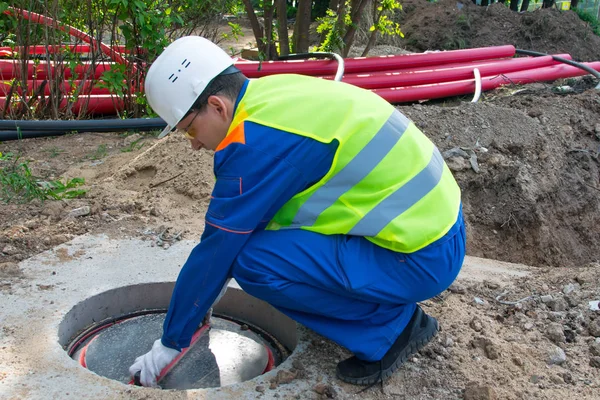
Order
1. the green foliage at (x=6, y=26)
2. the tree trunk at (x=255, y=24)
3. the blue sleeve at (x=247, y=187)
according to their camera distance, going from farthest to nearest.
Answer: the tree trunk at (x=255, y=24) → the green foliage at (x=6, y=26) → the blue sleeve at (x=247, y=187)

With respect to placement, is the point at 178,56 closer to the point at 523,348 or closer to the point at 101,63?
the point at 523,348

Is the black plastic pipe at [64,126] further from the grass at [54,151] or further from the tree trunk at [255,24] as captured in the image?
the tree trunk at [255,24]

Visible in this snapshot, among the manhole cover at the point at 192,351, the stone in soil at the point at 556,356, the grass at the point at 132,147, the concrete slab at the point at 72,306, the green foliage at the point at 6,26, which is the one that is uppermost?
the green foliage at the point at 6,26

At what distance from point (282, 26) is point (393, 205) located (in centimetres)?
540

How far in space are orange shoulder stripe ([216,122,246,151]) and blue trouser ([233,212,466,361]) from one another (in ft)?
1.17

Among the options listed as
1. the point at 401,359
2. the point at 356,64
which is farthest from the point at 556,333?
the point at 356,64

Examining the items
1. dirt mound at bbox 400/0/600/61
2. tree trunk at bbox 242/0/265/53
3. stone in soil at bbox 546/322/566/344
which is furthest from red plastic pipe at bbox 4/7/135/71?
dirt mound at bbox 400/0/600/61

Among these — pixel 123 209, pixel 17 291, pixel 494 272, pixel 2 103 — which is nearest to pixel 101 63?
pixel 2 103

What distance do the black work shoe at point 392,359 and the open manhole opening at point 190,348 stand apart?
1.59 feet

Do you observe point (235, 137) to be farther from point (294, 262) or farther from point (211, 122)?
point (294, 262)

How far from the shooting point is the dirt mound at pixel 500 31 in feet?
42.3

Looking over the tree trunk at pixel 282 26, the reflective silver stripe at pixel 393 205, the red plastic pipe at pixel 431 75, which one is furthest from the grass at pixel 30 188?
the tree trunk at pixel 282 26

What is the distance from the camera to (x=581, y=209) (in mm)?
5496

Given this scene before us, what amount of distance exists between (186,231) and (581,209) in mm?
3469
